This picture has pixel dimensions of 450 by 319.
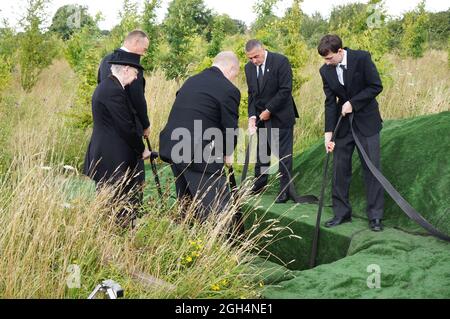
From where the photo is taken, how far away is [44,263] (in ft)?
12.8

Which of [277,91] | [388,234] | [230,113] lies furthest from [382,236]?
[277,91]

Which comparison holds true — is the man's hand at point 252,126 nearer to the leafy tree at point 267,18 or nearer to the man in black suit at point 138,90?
the man in black suit at point 138,90

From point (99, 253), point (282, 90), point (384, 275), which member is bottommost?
point (384, 275)

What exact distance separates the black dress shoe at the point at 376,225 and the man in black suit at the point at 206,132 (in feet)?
4.36

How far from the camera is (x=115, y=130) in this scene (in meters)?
5.22

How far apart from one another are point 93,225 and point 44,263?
461 millimetres

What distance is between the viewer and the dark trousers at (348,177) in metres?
5.55

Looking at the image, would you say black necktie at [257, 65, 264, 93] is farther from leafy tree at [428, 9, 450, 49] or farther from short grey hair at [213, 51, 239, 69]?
leafy tree at [428, 9, 450, 49]

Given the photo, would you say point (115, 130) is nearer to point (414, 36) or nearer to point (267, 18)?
point (267, 18)

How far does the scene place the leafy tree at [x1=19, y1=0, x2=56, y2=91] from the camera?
49.5 feet

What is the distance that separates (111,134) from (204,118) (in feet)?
2.65
